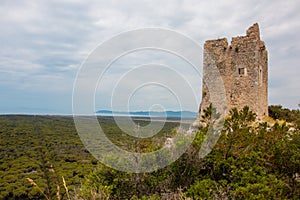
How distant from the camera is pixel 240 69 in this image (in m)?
10.8

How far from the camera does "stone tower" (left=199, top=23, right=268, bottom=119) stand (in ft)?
34.5

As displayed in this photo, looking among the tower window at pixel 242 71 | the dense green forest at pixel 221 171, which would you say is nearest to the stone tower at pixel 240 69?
the tower window at pixel 242 71

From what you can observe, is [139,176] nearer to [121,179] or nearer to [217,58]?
[121,179]

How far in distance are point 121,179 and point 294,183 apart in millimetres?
3664

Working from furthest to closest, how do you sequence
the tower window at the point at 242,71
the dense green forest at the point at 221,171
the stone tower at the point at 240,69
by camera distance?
the tower window at the point at 242,71 → the stone tower at the point at 240,69 → the dense green forest at the point at 221,171

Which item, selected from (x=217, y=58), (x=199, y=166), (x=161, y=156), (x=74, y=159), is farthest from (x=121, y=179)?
(x=74, y=159)

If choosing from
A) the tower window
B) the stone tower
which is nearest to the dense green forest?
the stone tower

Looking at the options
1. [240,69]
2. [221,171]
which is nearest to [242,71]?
[240,69]

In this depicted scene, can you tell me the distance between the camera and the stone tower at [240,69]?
1052cm

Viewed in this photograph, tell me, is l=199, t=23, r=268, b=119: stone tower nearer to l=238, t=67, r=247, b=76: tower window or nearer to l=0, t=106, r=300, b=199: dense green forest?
l=238, t=67, r=247, b=76: tower window

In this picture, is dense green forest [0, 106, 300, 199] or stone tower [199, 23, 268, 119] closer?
dense green forest [0, 106, 300, 199]

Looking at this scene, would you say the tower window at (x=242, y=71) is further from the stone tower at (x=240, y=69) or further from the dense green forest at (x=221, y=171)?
the dense green forest at (x=221, y=171)

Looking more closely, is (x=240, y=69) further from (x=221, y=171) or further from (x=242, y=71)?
(x=221, y=171)

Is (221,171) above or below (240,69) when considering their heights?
below
